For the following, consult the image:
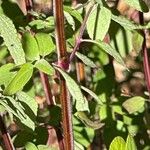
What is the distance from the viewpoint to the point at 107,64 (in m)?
1.31

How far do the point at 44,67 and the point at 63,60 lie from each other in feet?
0.11

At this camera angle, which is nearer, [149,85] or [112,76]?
[149,85]

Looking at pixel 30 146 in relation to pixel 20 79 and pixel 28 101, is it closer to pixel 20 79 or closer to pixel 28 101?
Result: pixel 28 101

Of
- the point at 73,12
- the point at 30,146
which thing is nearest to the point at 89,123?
the point at 30,146

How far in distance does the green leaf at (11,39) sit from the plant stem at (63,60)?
63 millimetres

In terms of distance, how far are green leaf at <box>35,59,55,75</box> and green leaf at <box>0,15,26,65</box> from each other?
0.10 feet

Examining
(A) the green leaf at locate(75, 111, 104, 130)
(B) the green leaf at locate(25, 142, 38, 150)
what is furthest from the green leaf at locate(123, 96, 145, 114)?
(B) the green leaf at locate(25, 142, 38, 150)

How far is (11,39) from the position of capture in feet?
2.44

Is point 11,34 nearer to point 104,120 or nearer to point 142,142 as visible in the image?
point 104,120

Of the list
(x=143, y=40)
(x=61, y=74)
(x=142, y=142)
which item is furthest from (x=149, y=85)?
(x=61, y=74)

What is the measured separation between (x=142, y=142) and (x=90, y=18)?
68 centimetres

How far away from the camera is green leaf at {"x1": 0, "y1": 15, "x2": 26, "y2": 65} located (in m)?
0.74

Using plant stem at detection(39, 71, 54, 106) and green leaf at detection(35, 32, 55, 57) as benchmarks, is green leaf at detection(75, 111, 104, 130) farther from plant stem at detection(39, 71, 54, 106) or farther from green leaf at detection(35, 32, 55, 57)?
green leaf at detection(35, 32, 55, 57)

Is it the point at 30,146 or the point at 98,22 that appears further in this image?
the point at 30,146
